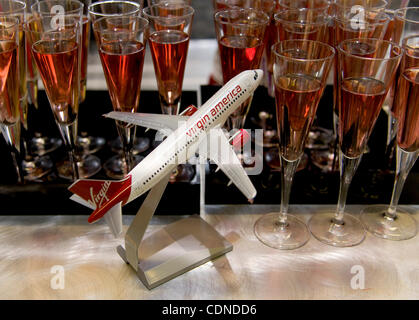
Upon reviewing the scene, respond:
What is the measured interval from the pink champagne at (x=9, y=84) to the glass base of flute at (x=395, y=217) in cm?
62

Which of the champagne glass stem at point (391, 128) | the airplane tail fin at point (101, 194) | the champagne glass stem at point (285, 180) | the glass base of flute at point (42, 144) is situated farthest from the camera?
the glass base of flute at point (42, 144)

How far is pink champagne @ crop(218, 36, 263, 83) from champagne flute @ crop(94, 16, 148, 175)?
0.13 m

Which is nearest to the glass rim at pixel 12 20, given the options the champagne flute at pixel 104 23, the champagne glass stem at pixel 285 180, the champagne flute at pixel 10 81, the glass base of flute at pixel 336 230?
the champagne flute at pixel 10 81

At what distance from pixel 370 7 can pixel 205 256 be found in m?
0.51

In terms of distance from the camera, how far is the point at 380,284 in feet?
2.52

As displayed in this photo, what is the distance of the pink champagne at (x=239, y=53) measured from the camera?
2.71 feet

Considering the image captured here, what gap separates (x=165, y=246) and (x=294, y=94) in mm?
319

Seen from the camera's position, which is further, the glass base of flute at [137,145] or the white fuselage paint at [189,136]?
the glass base of flute at [137,145]

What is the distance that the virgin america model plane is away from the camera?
2.32 feet

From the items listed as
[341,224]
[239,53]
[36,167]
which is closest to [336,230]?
[341,224]

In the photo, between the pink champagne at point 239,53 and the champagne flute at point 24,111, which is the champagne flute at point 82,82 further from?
the pink champagne at point 239,53

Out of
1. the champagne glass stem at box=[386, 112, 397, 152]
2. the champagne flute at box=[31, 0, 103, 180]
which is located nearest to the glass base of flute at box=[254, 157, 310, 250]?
the champagne glass stem at box=[386, 112, 397, 152]

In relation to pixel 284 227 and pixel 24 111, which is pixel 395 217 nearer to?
pixel 284 227

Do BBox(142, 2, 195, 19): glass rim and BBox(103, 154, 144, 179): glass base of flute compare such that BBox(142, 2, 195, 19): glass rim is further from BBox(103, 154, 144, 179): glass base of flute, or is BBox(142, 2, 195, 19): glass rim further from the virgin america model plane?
BBox(103, 154, 144, 179): glass base of flute
